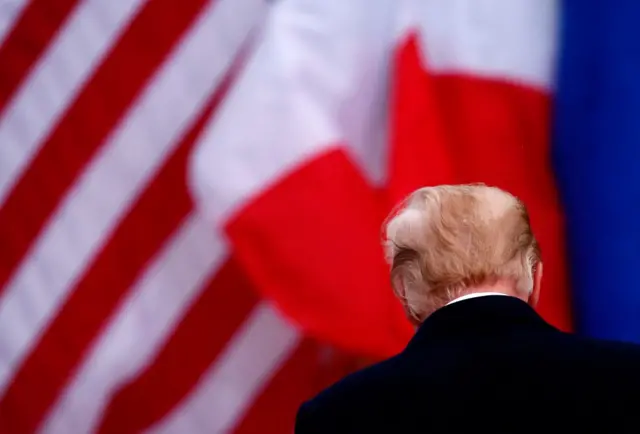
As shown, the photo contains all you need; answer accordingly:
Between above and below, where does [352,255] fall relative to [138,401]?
above

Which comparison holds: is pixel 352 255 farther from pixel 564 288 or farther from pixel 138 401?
pixel 138 401

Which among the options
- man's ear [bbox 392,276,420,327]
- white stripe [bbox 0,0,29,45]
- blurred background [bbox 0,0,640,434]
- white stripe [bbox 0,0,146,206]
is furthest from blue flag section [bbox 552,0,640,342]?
white stripe [bbox 0,0,29,45]

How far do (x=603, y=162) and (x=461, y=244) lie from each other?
68 centimetres

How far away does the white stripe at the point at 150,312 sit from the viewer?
6.38 feet

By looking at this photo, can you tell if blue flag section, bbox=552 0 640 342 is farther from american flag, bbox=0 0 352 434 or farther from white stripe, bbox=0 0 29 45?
white stripe, bbox=0 0 29 45

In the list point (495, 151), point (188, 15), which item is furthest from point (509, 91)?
point (188, 15)

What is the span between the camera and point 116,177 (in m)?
1.97

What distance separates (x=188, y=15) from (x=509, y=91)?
23.3 inches

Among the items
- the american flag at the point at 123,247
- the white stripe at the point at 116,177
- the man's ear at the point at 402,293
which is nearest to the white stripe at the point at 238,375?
the american flag at the point at 123,247

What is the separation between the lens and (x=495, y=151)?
163cm

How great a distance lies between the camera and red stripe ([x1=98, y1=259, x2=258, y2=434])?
195cm

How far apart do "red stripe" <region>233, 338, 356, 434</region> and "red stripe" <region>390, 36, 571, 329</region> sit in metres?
→ 0.47

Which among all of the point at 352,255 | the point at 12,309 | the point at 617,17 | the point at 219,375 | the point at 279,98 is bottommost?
the point at 12,309

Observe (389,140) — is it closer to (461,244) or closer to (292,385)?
(292,385)
